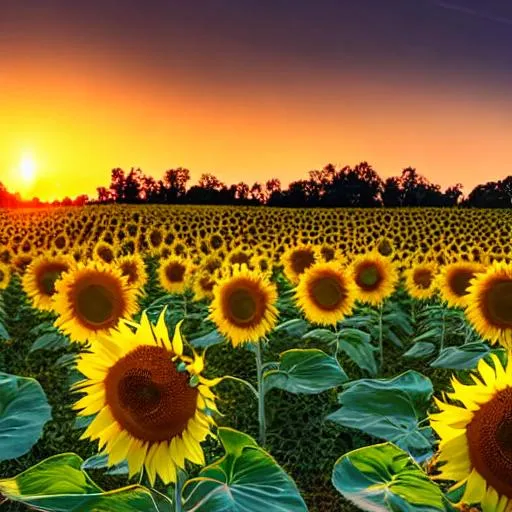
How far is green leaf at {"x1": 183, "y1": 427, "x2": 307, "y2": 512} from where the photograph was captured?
87.0 inches

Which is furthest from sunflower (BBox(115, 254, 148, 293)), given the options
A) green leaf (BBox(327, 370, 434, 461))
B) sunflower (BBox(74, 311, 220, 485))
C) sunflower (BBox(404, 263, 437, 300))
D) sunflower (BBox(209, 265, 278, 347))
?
sunflower (BBox(74, 311, 220, 485))

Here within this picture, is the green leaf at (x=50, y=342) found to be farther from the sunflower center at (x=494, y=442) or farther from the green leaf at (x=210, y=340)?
the sunflower center at (x=494, y=442)

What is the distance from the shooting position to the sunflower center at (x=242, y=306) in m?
5.48

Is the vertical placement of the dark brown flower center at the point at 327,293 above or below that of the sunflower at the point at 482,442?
above

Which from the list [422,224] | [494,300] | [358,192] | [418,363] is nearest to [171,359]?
[494,300]

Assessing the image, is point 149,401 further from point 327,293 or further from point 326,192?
point 326,192

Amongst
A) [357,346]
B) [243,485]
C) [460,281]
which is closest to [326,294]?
[357,346]

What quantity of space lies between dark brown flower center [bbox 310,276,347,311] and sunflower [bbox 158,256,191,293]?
10.1ft

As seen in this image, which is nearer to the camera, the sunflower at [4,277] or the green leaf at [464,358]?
the green leaf at [464,358]

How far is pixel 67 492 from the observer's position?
231 centimetres

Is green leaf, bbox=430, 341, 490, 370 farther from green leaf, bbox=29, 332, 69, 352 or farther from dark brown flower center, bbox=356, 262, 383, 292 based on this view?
green leaf, bbox=29, 332, 69, 352

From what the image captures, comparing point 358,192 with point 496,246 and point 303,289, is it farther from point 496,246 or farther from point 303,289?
point 303,289

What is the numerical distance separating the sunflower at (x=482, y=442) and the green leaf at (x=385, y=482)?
80 millimetres

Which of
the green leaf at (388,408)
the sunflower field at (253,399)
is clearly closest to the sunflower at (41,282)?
the sunflower field at (253,399)
